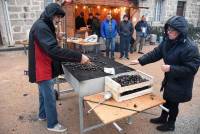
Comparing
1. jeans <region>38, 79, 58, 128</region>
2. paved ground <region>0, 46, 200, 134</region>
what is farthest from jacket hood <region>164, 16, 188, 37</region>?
jeans <region>38, 79, 58, 128</region>

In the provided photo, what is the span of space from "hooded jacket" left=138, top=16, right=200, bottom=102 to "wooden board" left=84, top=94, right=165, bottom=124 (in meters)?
0.35

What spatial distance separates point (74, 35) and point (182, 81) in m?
7.34

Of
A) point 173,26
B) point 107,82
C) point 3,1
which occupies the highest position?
point 3,1

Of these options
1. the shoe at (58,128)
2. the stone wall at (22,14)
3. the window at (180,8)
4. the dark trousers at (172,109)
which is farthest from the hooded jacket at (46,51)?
the window at (180,8)

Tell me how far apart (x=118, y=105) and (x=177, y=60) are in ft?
3.25

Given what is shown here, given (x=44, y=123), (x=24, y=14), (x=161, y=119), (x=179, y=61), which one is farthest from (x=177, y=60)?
(x=24, y=14)

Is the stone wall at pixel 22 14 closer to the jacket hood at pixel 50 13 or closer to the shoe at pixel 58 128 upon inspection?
the shoe at pixel 58 128

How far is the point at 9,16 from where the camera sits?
9.07m

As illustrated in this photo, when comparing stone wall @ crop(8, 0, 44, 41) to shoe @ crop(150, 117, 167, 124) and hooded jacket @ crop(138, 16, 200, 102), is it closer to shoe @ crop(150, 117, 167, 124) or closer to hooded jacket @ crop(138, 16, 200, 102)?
shoe @ crop(150, 117, 167, 124)

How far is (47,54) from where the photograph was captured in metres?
2.68

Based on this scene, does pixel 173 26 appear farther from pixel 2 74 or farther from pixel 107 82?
pixel 2 74

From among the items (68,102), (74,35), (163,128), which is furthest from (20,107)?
(74,35)

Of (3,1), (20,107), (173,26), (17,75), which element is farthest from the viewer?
(3,1)

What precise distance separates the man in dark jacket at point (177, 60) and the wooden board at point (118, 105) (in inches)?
14.3
